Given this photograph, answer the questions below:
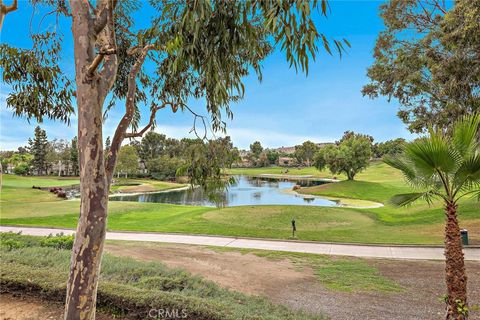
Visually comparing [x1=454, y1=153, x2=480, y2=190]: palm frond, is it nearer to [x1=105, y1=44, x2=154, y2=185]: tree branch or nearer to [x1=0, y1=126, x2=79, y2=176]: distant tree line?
[x1=105, y1=44, x2=154, y2=185]: tree branch

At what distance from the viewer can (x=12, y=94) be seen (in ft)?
16.3

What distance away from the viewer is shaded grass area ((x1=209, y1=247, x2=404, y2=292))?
6801 mm

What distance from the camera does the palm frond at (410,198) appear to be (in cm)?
543

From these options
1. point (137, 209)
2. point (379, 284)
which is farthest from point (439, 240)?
point (137, 209)

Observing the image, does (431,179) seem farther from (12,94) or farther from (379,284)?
(12,94)

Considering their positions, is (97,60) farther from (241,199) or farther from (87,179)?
(241,199)

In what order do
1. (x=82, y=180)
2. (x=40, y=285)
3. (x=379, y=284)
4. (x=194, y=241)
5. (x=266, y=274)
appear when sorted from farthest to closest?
(x=194, y=241)
(x=266, y=274)
(x=379, y=284)
(x=40, y=285)
(x=82, y=180)

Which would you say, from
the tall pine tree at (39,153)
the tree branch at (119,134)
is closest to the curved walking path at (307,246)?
the tree branch at (119,134)

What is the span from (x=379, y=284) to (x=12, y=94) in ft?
28.2

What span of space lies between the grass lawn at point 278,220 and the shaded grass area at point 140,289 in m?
7.01

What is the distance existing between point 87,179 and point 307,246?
9.52 meters

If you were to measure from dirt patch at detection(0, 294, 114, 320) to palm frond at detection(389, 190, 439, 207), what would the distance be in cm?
547

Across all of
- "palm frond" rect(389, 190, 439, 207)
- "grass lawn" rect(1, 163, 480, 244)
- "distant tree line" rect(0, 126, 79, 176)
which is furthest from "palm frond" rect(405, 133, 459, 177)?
"distant tree line" rect(0, 126, 79, 176)

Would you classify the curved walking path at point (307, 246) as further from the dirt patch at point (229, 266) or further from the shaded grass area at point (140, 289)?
the shaded grass area at point (140, 289)
